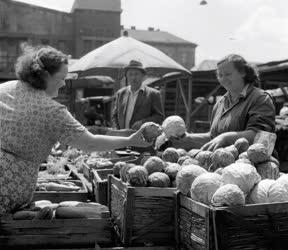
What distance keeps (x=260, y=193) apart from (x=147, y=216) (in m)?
0.57

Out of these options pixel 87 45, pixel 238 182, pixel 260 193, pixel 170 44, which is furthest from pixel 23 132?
pixel 170 44

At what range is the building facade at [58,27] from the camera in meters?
33.9

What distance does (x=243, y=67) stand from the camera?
3535 millimetres

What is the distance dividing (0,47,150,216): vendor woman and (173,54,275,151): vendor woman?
1.11 metres

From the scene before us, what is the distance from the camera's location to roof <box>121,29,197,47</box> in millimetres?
58081

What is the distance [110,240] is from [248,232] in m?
0.80

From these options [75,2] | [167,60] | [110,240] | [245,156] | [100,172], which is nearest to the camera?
[110,240]

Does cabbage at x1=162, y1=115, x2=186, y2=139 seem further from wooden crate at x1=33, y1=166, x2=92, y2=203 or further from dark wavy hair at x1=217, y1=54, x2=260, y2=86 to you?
wooden crate at x1=33, y1=166, x2=92, y2=203

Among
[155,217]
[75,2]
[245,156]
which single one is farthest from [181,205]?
[75,2]

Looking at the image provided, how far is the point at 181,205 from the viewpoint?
7.68 ft

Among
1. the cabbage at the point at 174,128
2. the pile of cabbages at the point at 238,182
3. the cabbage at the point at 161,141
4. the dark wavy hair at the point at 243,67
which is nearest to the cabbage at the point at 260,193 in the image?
the pile of cabbages at the point at 238,182

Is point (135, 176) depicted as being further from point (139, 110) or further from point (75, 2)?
point (75, 2)

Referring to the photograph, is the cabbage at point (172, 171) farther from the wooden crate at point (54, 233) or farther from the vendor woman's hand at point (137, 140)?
the wooden crate at point (54, 233)

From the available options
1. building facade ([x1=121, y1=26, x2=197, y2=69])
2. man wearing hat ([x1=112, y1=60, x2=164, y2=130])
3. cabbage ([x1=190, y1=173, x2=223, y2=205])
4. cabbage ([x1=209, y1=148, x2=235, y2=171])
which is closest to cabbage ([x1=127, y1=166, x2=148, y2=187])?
cabbage ([x1=190, y1=173, x2=223, y2=205])
